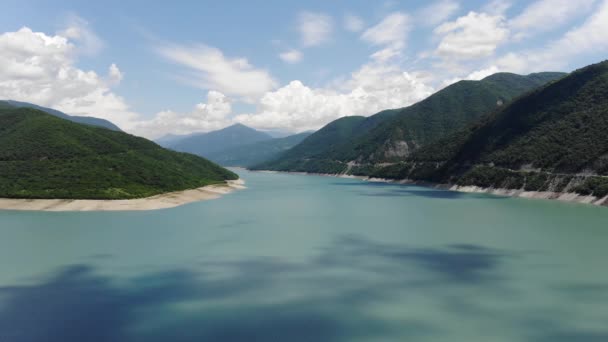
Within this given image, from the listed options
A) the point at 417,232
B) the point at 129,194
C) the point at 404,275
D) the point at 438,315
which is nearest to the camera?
the point at 438,315

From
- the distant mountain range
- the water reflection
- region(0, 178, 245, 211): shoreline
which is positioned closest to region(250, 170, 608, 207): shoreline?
the distant mountain range

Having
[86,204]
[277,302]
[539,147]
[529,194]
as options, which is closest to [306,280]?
[277,302]

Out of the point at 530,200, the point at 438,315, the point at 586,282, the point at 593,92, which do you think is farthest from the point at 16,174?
the point at 593,92

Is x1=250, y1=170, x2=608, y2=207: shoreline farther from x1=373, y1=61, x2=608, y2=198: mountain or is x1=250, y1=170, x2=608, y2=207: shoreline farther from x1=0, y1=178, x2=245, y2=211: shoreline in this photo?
x1=0, y1=178, x2=245, y2=211: shoreline

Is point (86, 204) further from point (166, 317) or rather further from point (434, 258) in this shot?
point (434, 258)

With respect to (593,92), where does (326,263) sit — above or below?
below

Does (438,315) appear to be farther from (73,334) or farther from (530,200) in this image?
(530,200)

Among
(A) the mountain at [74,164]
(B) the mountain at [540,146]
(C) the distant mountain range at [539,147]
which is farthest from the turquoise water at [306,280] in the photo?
(B) the mountain at [540,146]
